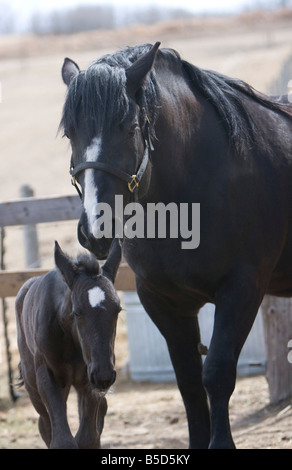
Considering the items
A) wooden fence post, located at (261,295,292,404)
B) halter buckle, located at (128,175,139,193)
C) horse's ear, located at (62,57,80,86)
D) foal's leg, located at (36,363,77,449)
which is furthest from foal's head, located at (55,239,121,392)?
wooden fence post, located at (261,295,292,404)

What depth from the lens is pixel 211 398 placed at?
3732mm

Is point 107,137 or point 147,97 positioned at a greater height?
point 147,97

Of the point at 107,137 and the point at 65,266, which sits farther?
the point at 65,266

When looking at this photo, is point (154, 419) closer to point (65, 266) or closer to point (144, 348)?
point (144, 348)

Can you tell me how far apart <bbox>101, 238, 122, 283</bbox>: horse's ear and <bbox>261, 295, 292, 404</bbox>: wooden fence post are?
2.47 m

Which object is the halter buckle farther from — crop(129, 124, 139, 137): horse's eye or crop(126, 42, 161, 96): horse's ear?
crop(126, 42, 161, 96): horse's ear

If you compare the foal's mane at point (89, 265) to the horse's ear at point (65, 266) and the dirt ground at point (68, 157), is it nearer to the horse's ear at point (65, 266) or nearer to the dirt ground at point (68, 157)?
the horse's ear at point (65, 266)

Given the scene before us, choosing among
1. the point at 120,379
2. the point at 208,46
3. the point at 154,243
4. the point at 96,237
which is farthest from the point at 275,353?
the point at 208,46

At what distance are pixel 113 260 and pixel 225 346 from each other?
700 millimetres

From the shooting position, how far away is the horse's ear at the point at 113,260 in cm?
382

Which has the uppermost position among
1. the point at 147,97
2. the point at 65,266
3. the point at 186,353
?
the point at 147,97

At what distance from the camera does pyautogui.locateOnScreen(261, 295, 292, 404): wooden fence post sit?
620cm

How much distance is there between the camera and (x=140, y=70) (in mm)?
3582

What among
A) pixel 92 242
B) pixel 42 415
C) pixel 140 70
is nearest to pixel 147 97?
pixel 140 70
